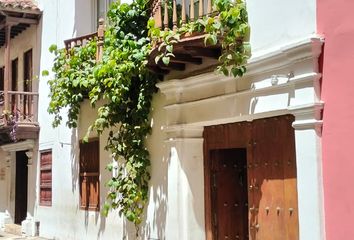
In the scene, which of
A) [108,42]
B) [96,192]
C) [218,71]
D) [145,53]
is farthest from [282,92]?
[96,192]

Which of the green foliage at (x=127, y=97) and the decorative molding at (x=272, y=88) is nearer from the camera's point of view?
the decorative molding at (x=272, y=88)

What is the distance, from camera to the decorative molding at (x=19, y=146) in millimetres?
15656

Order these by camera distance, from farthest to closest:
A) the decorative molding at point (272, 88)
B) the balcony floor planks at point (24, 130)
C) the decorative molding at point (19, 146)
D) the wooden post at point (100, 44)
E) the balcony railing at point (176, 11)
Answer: the decorative molding at point (19, 146) < the balcony floor planks at point (24, 130) < the wooden post at point (100, 44) < the balcony railing at point (176, 11) < the decorative molding at point (272, 88)

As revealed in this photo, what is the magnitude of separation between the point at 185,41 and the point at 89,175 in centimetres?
538

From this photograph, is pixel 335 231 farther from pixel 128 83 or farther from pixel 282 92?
pixel 128 83

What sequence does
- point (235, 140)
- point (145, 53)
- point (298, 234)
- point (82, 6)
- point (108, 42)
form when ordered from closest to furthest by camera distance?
point (298, 234) < point (235, 140) < point (145, 53) < point (108, 42) < point (82, 6)

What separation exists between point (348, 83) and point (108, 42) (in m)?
5.35

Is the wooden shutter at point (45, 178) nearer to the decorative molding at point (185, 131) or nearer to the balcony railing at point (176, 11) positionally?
the decorative molding at point (185, 131)

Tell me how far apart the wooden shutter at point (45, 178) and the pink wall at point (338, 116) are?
965 centimetres

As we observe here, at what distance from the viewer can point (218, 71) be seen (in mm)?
7547

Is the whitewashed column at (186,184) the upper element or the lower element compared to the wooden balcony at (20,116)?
lower

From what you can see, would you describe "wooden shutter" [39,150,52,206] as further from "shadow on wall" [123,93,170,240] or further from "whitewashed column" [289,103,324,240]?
"whitewashed column" [289,103,324,240]

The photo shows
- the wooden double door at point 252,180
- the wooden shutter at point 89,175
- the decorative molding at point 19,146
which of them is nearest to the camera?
the wooden double door at point 252,180

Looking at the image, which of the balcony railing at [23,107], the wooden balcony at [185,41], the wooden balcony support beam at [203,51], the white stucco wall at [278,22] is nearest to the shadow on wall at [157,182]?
the wooden balcony at [185,41]
